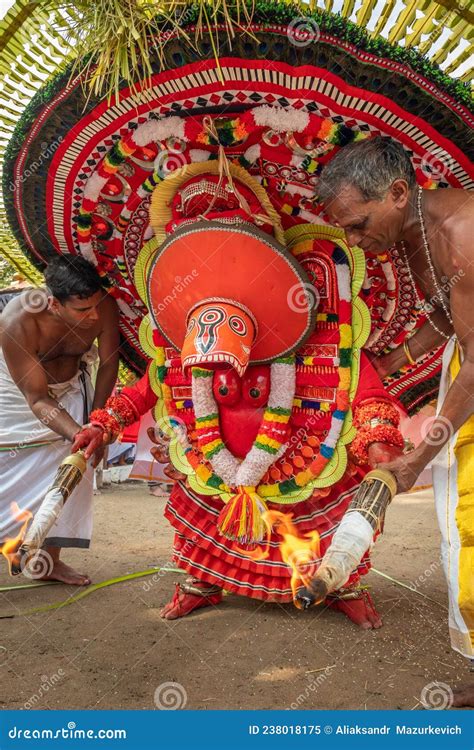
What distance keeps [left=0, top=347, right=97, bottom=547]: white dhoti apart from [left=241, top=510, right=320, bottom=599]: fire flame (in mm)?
1192

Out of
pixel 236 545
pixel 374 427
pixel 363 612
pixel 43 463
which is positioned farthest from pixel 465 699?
pixel 43 463

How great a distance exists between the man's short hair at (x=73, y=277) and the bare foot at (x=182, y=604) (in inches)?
59.7

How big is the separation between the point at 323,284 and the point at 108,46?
1231 mm

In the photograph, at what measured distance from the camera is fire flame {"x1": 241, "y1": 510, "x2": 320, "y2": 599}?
2986 millimetres

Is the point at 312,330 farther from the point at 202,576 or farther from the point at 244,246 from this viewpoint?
the point at 202,576

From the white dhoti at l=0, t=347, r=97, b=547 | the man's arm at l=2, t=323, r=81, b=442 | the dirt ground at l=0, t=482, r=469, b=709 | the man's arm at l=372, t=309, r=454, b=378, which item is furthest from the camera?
the white dhoti at l=0, t=347, r=97, b=547

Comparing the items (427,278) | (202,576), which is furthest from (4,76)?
(202,576)

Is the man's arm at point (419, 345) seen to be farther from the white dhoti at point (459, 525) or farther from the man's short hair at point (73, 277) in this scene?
the man's short hair at point (73, 277)

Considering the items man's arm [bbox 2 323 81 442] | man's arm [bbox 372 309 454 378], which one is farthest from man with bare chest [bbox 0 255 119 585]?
man's arm [bbox 372 309 454 378]

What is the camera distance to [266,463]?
2838mm

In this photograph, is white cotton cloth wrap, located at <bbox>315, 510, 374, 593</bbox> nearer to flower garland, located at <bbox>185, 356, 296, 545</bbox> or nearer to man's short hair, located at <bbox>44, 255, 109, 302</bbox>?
flower garland, located at <bbox>185, 356, 296, 545</bbox>

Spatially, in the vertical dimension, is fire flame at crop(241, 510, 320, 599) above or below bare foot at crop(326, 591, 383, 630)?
above

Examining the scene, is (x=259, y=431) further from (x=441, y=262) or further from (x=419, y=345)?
(x=441, y=262)

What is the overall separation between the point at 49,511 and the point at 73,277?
4.02 ft
